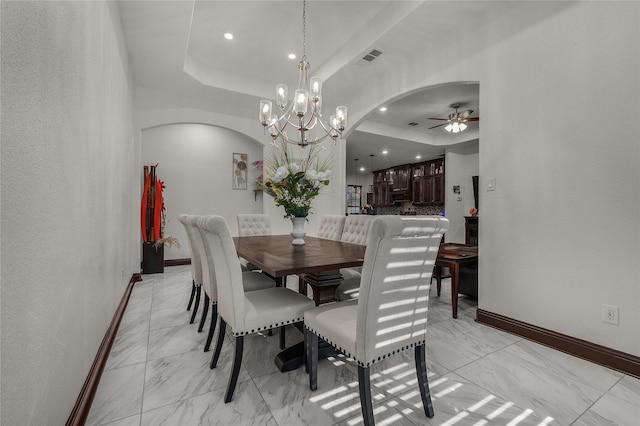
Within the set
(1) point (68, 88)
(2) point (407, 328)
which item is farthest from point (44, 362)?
(2) point (407, 328)

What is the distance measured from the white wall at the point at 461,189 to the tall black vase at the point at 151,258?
677 cm

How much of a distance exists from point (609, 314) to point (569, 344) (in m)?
0.35

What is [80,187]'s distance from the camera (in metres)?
1.45

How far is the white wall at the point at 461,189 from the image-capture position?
773 centimetres

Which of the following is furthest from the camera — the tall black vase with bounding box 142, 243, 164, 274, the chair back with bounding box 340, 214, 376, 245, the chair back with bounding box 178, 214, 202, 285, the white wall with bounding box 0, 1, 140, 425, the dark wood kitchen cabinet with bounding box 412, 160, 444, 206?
the dark wood kitchen cabinet with bounding box 412, 160, 444, 206

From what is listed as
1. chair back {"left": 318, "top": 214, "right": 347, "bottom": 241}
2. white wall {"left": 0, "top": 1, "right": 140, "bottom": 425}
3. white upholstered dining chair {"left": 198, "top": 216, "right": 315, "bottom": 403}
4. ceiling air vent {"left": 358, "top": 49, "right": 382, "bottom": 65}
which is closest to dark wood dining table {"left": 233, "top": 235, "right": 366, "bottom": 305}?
white upholstered dining chair {"left": 198, "top": 216, "right": 315, "bottom": 403}

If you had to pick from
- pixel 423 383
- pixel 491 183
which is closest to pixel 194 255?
pixel 423 383

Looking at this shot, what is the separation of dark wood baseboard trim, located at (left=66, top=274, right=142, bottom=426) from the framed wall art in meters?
3.72

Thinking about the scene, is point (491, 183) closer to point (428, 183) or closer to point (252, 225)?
point (252, 225)

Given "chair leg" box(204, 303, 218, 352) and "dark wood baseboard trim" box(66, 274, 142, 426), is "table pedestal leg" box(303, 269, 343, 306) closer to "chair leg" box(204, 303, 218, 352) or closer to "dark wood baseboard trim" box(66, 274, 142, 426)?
"chair leg" box(204, 303, 218, 352)

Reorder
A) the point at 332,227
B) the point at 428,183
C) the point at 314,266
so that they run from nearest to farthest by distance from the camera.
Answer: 1. the point at 314,266
2. the point at 332,227
3. the point at 428,183

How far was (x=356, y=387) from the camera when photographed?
169cm

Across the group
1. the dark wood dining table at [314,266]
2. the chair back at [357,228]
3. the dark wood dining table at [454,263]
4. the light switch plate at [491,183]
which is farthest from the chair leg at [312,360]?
the light switch plate at [491,183]

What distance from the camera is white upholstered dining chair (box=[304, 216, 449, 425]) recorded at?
122 cm
